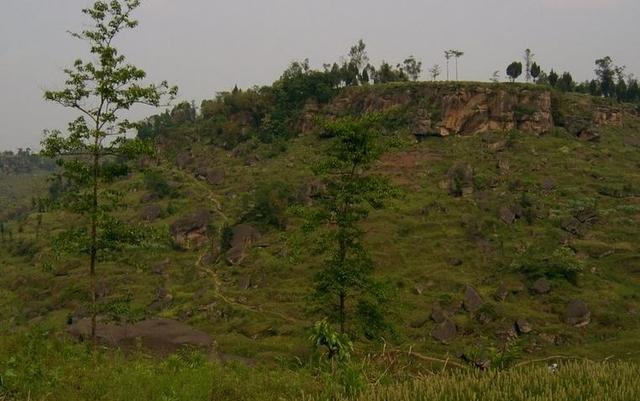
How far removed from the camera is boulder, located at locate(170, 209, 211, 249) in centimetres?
5778

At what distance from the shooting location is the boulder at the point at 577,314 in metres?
37.7

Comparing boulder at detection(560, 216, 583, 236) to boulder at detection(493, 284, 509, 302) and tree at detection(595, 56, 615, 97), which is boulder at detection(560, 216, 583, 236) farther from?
tree at detection(595, 56, 615, 97)

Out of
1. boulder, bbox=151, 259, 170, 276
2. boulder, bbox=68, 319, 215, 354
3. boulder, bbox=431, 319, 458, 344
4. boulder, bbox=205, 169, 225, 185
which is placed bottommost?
boulder, bbox=431, 319, 458, 344

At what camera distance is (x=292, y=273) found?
4806 cm

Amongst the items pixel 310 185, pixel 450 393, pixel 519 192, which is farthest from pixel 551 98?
pixel 450 393

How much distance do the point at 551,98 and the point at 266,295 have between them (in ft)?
172

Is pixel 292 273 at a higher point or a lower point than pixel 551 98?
lower

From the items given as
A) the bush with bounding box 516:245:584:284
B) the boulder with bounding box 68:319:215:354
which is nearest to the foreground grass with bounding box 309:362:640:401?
the boulder with bounding box 68:319:215:354

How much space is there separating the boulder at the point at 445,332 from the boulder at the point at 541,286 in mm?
8177

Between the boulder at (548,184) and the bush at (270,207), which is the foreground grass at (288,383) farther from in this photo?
the boulder at (548,184)

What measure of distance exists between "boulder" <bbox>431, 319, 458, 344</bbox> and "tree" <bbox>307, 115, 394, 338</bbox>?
58.7 feet

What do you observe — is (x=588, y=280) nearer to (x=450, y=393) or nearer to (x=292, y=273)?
(x=292, y=273)

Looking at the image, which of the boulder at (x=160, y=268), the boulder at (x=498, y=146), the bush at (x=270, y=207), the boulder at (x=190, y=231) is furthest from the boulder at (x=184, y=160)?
the boulder at (x=498, y=146)

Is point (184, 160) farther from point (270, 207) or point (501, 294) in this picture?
point (501, 294)
